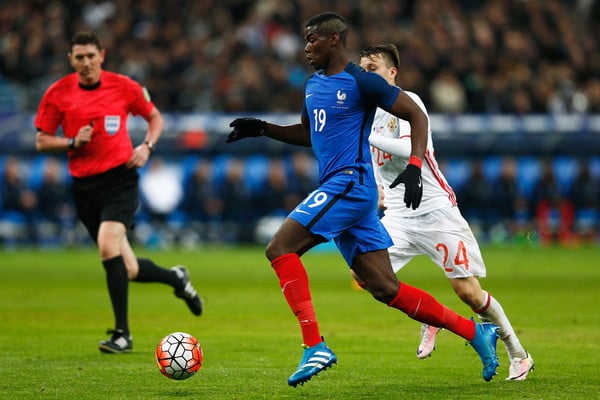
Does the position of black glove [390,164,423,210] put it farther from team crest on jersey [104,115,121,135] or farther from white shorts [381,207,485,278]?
team crest on jersey [104,115,121,135]

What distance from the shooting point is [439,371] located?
8398 millimetres

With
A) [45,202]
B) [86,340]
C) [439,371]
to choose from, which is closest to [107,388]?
[439,371]

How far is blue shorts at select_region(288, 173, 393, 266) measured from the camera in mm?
7086

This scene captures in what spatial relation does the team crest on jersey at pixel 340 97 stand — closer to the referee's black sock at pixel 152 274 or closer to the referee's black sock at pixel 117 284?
the referee's black sock at pixel 117 284

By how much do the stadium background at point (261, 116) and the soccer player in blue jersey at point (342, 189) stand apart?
61.4 feet

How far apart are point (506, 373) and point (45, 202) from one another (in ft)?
64.7

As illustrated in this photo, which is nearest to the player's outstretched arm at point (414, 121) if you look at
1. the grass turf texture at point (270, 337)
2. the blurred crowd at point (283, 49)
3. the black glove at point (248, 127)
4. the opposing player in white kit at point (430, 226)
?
the opposing player in white kit at point (430, 226)

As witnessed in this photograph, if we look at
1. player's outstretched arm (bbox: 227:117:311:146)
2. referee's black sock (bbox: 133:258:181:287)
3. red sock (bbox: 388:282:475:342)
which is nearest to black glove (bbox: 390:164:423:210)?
red sock (bbox: 388:282:475:342)

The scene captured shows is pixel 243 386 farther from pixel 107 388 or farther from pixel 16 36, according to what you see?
pixel 16 36

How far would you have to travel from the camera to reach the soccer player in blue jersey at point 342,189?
7078 millimetres

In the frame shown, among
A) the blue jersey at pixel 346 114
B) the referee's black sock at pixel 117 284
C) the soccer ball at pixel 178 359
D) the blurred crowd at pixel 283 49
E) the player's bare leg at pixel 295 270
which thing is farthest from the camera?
the blurred crowd at pixel 283 49

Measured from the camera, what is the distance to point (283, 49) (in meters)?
29.6

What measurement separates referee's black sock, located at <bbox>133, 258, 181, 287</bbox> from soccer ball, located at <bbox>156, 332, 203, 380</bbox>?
10.2 ft

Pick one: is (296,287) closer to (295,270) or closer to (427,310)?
(295,270)
